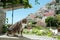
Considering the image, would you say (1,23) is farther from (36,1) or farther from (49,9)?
(49,9)

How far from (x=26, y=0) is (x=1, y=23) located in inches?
112

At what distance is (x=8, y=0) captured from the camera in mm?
6555

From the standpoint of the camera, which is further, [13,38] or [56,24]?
[56,24]

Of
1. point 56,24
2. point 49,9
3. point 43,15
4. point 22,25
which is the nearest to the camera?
point 22,25

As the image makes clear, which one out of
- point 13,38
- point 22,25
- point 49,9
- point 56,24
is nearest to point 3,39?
point 13,38

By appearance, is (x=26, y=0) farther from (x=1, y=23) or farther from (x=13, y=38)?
(x=1, y=23)

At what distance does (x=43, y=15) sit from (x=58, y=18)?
3.16m

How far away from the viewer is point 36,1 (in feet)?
22.4

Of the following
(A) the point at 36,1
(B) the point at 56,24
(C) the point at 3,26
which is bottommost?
(B) the point at 56,24

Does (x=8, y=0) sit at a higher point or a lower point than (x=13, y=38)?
higher

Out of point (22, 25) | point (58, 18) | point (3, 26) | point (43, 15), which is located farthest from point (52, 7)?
point (22, 25)

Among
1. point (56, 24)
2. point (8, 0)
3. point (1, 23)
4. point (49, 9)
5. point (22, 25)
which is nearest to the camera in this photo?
point (8, 0)

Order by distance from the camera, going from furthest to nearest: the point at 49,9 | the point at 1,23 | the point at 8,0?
the point at 49,9 < the point at 1,23 < the point at 8,0

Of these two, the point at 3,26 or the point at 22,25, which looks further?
the point at 3,26
